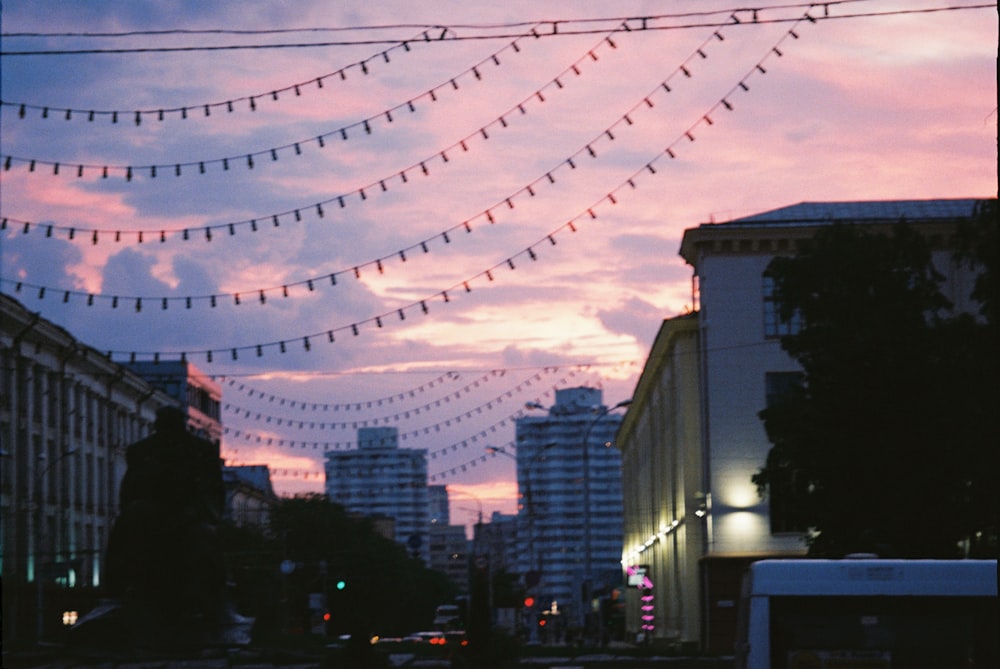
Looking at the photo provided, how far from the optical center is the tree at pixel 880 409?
4166 cm

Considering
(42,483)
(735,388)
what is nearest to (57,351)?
(42,483)

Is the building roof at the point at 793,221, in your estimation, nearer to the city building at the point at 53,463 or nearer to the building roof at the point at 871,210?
the building roof at the point at 871,210

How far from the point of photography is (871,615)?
58.5 feet

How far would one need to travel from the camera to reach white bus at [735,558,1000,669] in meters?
17.7

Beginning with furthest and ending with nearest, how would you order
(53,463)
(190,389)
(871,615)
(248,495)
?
(248,495)
(190,389)
(53,463)
(871,615)

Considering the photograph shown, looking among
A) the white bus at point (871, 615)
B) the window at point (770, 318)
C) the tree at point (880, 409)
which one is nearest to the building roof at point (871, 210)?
the window at point (770, 318)

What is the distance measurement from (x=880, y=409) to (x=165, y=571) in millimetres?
17264

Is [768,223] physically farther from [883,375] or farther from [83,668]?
[83,668]

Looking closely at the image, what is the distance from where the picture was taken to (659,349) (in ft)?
251

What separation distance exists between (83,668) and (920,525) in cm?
2015

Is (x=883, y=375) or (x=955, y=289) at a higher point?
(x=955, y=289)

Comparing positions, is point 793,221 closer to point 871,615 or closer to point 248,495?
point 871,615

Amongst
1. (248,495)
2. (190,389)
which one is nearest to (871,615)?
(190,389)

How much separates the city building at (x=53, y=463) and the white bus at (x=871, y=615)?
49.5 metres
